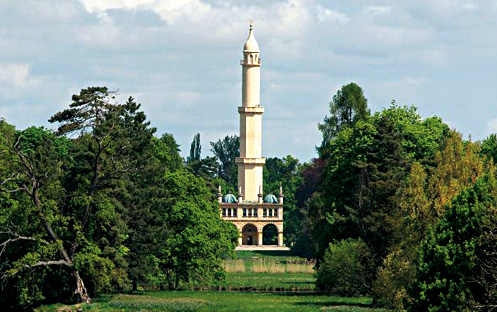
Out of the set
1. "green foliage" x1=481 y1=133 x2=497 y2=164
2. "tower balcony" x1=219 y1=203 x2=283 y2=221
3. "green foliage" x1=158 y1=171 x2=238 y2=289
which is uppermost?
"tower balcony" x1=219 y1=203 x2=283 y2=221

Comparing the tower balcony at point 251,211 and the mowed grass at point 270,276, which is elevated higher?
the tower balcony at point 251,211

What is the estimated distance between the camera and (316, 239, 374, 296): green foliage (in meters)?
72.9

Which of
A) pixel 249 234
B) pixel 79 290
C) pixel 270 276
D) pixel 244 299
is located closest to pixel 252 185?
pixel 249 234

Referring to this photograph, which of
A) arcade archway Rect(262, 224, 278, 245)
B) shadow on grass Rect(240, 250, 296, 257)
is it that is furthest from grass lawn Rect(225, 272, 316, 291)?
arcade archway Rect(262, 224, 278, 245)

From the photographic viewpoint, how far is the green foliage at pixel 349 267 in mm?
72875

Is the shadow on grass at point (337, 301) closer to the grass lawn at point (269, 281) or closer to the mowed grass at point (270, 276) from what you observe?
the mowed grass at point (270, 276)

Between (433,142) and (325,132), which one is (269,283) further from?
(325,132)

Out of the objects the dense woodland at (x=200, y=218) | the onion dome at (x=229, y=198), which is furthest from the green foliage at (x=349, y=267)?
the onion dome at (x=229, y=198)

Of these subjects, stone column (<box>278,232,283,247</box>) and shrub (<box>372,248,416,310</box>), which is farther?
stone column (<box>278,232,283,247</box>)

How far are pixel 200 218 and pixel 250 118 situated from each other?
303 ft

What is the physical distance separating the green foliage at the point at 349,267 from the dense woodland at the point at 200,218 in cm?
8

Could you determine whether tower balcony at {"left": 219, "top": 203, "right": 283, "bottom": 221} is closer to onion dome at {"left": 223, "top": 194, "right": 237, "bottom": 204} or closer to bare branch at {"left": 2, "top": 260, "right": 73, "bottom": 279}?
onion dome at {"left": 223, "top": 194, "right": 237, "bottom": 204}

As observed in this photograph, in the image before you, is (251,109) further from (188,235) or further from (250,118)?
(188,235)

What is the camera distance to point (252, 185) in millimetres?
181750
